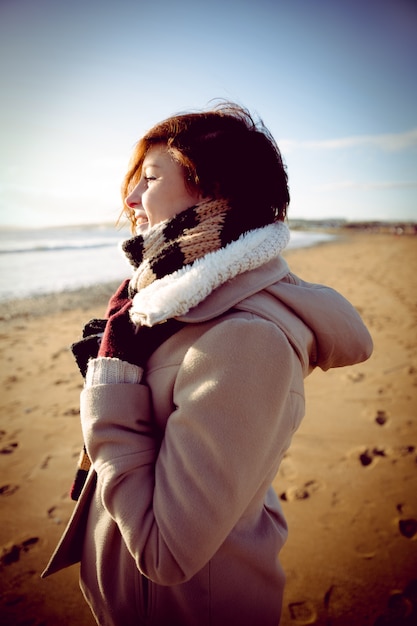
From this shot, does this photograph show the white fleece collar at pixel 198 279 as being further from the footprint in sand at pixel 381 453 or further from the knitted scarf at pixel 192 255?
the footprint in sand at pixel 381 453

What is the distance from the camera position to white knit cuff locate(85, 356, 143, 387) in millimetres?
963

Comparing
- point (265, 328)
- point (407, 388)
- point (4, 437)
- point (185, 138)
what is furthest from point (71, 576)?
point (407, 388)

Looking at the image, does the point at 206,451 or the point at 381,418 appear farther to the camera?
the point at 381,418

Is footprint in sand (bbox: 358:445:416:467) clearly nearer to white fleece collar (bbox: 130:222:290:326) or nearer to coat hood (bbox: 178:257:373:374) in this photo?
coat hood (bbox: 178:257:373:374)

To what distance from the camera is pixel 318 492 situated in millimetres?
2836

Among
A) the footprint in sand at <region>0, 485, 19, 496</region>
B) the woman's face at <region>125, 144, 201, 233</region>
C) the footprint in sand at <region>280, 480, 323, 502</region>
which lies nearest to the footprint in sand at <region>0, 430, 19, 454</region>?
the footprint in sand at <region>0, 485, 19, 496</region>

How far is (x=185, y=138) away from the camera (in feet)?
3.64

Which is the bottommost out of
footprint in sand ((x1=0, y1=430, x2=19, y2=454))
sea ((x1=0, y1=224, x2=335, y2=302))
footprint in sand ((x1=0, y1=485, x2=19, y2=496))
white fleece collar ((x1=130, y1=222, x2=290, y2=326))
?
sea ((x1=0, y1=224, x2=335, y2=302))

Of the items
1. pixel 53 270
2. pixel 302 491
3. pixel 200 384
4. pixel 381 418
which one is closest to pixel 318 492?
pixel 302 491

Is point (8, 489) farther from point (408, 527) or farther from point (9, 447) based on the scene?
point (408, 527)

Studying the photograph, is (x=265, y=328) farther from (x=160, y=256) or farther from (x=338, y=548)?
(x=338, y=548)

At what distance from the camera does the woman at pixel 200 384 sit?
0.79 meters

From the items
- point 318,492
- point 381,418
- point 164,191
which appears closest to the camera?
point 164,191

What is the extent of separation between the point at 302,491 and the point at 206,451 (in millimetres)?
2573
